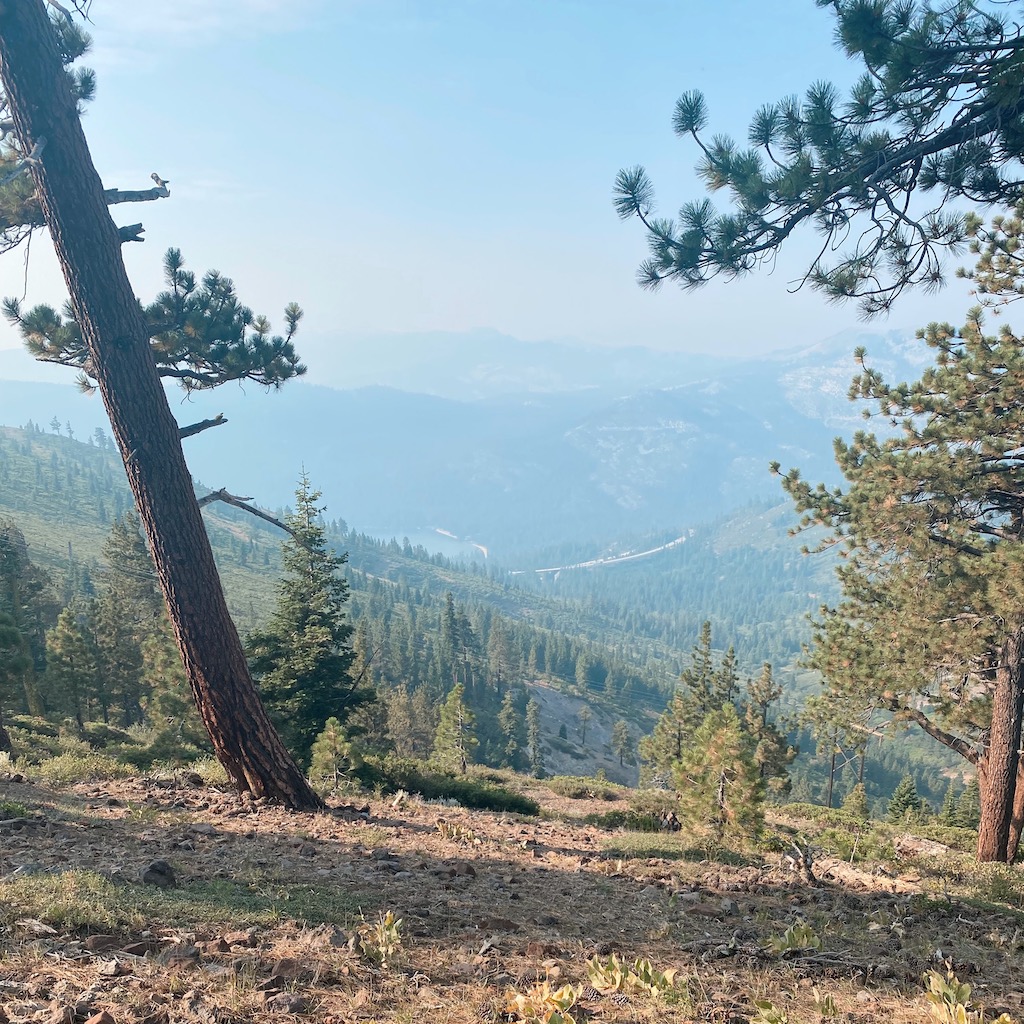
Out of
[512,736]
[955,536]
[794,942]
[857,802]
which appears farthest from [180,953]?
[512,736]

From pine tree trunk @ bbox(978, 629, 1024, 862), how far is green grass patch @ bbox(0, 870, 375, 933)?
11.7m

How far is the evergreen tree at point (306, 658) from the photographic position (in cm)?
2069

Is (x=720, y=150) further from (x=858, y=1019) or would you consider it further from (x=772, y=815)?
(x=772, y=815)

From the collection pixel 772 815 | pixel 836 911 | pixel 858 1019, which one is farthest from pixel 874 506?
pixel 772 815

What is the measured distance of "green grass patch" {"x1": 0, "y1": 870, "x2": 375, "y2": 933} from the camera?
3510 millimetres

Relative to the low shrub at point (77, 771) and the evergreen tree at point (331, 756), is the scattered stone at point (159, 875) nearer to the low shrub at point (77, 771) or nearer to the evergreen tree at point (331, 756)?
the low shrub at point (77, 771)

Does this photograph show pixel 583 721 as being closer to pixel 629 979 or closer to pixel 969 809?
pixel 969 809

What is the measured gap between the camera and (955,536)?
36.8ft

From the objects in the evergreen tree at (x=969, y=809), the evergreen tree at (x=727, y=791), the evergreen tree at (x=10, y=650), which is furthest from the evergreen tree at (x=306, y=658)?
the evergreen tree at (x=969, y=809)

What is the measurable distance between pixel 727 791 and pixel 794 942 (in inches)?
300

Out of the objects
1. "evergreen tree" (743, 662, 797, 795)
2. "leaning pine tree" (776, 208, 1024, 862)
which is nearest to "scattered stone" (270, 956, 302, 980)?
"leaning pine tree" (776, 208, 1024, 862)

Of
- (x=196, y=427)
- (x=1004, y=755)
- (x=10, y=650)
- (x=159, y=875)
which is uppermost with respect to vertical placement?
(x=196, y=427)

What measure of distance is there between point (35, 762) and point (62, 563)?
4536 inches

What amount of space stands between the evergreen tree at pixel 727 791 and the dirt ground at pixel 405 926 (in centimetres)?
380
